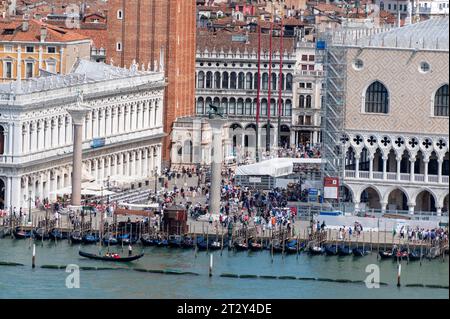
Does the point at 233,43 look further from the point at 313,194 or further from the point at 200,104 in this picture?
the point at 313,194

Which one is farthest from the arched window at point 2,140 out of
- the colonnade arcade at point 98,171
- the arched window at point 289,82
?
the arched window at point 289,82

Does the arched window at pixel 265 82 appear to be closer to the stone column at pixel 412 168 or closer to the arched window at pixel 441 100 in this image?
the stone column at pixel 412 168

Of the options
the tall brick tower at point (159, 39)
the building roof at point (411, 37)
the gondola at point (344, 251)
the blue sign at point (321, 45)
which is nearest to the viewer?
the gondola at point (344, 251)

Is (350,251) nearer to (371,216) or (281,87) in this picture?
(371,216)

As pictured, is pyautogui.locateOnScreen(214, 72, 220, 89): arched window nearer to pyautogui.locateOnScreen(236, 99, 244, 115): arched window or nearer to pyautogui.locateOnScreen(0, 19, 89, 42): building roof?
pyautogui.locateOnScreen(236, 99, 244, 115): arched window

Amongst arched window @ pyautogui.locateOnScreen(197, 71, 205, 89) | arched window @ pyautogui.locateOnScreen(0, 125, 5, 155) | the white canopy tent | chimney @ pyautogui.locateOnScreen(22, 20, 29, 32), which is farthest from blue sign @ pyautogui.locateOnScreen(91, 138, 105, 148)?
arched window @ pyautogui.locateOnScreen(197, 71, 205, 89)

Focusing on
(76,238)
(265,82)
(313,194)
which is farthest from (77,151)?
(265,82)
